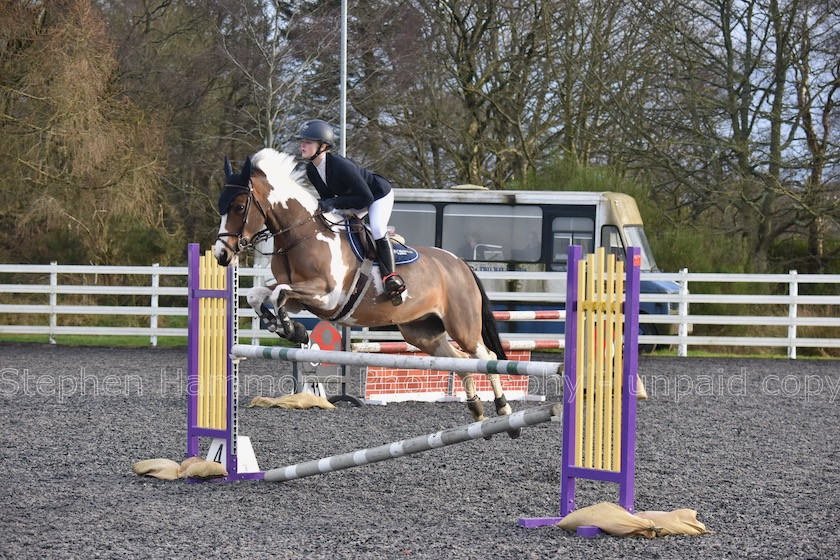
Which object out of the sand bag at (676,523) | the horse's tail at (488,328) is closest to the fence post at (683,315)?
the horse's tail at (488,328)

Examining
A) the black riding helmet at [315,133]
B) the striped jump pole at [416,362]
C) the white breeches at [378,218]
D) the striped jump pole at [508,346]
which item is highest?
the black riding helmet at [315,133]

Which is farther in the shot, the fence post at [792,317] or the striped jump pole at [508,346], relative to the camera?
the fence post at [792,317]

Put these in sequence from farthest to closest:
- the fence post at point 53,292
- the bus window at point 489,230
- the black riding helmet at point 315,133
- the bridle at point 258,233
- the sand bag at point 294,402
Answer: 1. the bus window at point 489,230
2. the fence post at point 53,292
3. the sand bag at point 294,402
4. the black riding helmet at point 315,133
5. the bridle at point 258,233

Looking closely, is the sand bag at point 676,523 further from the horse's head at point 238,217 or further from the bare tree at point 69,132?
the bare tree at point 69,132

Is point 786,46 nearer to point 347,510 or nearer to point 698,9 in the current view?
point 698,9

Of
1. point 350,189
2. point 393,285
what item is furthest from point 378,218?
point 393,285

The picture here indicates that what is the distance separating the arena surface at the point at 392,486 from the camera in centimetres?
429

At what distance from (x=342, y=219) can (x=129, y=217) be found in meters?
13.7

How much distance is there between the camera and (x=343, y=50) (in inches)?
617

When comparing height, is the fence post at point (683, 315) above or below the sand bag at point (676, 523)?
above

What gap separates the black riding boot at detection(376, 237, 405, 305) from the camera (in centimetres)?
632

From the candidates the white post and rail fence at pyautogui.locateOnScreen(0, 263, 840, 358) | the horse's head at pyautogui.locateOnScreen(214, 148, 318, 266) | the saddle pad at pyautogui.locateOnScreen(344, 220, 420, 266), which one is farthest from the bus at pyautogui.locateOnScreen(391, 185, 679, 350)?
the horse's head at pyautogui.locateOnScreen(214, 148, 318, 266)

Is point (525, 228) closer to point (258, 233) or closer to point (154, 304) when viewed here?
point (154, 304)

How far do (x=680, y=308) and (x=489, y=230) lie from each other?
3.19 metres
